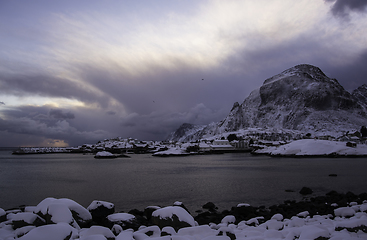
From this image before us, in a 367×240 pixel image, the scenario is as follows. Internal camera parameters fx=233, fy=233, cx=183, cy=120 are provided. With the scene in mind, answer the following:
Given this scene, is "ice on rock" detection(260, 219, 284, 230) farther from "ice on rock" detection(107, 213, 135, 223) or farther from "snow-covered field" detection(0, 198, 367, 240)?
"ice on rock" detection(107, 213, 135, 223)

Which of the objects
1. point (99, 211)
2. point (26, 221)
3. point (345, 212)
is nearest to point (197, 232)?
point (99, 211)

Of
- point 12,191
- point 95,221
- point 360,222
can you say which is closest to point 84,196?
point 12,191

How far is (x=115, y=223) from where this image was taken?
33.6 ft

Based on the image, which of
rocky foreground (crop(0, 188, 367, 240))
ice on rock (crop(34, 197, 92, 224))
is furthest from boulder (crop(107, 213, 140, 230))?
ice on rock (crop(34, 197, 92, 224))

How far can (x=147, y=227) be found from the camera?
8.52m

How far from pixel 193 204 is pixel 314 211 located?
7.79 meters

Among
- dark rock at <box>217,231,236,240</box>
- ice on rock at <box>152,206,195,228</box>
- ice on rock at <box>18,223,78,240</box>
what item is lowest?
dark rock at <box>217,231,236,240</box>

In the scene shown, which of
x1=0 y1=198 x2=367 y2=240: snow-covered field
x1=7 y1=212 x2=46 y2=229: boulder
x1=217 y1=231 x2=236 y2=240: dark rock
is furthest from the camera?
x1=7 y1=212 x2=46 y2=229: boulder

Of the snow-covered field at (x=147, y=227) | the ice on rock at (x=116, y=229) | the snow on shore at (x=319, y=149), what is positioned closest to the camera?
the snow-covered field at (x=147, y=227)

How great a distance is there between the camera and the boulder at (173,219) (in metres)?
9.00

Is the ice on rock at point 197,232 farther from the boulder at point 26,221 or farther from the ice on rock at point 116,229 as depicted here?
the boulder at point 26,221

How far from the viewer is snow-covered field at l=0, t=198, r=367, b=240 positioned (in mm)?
6988

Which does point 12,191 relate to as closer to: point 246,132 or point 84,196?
point 84,196

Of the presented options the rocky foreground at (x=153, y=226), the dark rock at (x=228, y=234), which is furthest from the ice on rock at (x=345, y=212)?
the dark rock at (x=228, y=234)
